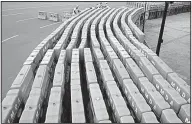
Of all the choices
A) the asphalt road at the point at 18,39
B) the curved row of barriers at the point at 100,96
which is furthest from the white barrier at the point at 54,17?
the curved row of barriers at the point at 100,96

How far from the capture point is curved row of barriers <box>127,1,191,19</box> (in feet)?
65.1

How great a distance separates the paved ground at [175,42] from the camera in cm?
993

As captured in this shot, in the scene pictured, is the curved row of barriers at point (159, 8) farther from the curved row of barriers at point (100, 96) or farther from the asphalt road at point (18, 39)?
the curved row of barriers at point (100, 96)

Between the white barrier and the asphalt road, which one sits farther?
the white barrier

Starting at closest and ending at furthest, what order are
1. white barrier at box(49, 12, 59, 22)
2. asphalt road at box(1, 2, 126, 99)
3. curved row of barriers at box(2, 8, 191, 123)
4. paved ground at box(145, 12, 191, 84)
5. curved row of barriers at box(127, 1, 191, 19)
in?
1. curved row of barriers at box(2, 8, 191, 123)
2. asphalt road at box(1, 2, 126, 99)
3. paved ground at box(145, 12, 191, 84)
4. white barrier at box(49, 12, 59, 22)
5. curved row of barriers at box(127, 1, 191, 19)

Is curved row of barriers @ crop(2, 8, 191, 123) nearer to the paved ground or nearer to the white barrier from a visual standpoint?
the paved ground

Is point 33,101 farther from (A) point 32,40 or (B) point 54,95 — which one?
(A) point 32,40

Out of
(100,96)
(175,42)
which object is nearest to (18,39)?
(100,96)

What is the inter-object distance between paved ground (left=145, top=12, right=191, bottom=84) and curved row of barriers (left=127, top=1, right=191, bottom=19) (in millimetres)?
974

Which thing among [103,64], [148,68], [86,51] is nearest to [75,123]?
[103,64]

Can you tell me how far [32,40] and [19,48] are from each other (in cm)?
173

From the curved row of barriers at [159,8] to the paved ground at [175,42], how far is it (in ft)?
3.19

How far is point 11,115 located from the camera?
Answer: 12.8ft

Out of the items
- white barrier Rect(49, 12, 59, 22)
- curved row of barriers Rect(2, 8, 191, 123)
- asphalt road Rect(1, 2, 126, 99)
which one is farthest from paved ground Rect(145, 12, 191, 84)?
white barrier Rect(49, 12, 59, 22)
